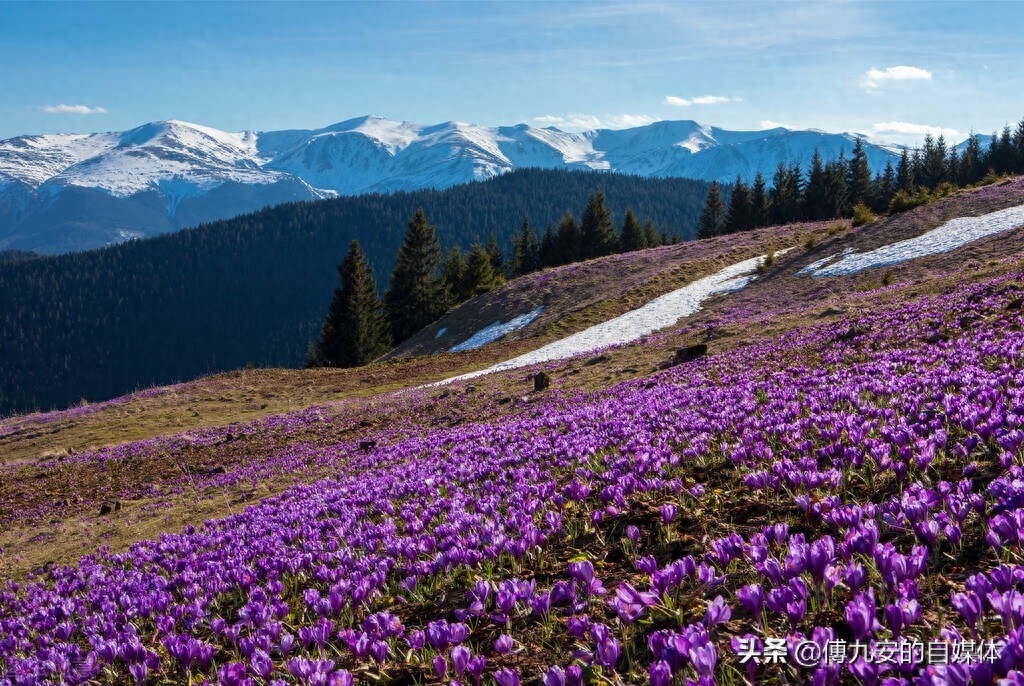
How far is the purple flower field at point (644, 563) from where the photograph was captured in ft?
9.54

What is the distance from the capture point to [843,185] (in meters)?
99.6

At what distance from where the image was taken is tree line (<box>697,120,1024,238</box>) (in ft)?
325

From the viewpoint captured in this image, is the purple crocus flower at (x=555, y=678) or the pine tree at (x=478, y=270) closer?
the purple crocus flower at (x=555, y=678)

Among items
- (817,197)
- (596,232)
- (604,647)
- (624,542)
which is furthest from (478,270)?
(604,647)

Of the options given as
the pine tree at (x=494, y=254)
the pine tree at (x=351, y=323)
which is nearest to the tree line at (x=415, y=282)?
the pine tree at (x=351, y=323)

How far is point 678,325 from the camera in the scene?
32.5 metres

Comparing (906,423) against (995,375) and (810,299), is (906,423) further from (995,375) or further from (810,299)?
(810,299)

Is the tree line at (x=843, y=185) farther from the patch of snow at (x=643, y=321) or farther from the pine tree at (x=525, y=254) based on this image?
the patch of snow at (x=643, y=321)

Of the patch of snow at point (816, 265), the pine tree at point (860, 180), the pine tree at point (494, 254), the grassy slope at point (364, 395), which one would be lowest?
the grassy slope at point (364, 395)

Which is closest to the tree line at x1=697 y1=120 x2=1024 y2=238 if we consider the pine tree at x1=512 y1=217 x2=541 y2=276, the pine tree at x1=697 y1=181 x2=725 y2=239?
the pine tree at x1=697 y1=181 x2=725 y2=239

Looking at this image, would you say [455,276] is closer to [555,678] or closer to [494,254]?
[494,254]

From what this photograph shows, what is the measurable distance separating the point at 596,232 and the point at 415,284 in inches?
1404

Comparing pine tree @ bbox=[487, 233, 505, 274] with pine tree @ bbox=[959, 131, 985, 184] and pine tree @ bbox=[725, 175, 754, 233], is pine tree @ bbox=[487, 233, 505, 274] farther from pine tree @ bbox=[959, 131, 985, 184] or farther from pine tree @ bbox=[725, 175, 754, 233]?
pine tree @ bbox=[959, 131, 985, 184]

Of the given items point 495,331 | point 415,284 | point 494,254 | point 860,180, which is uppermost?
point 860,180
